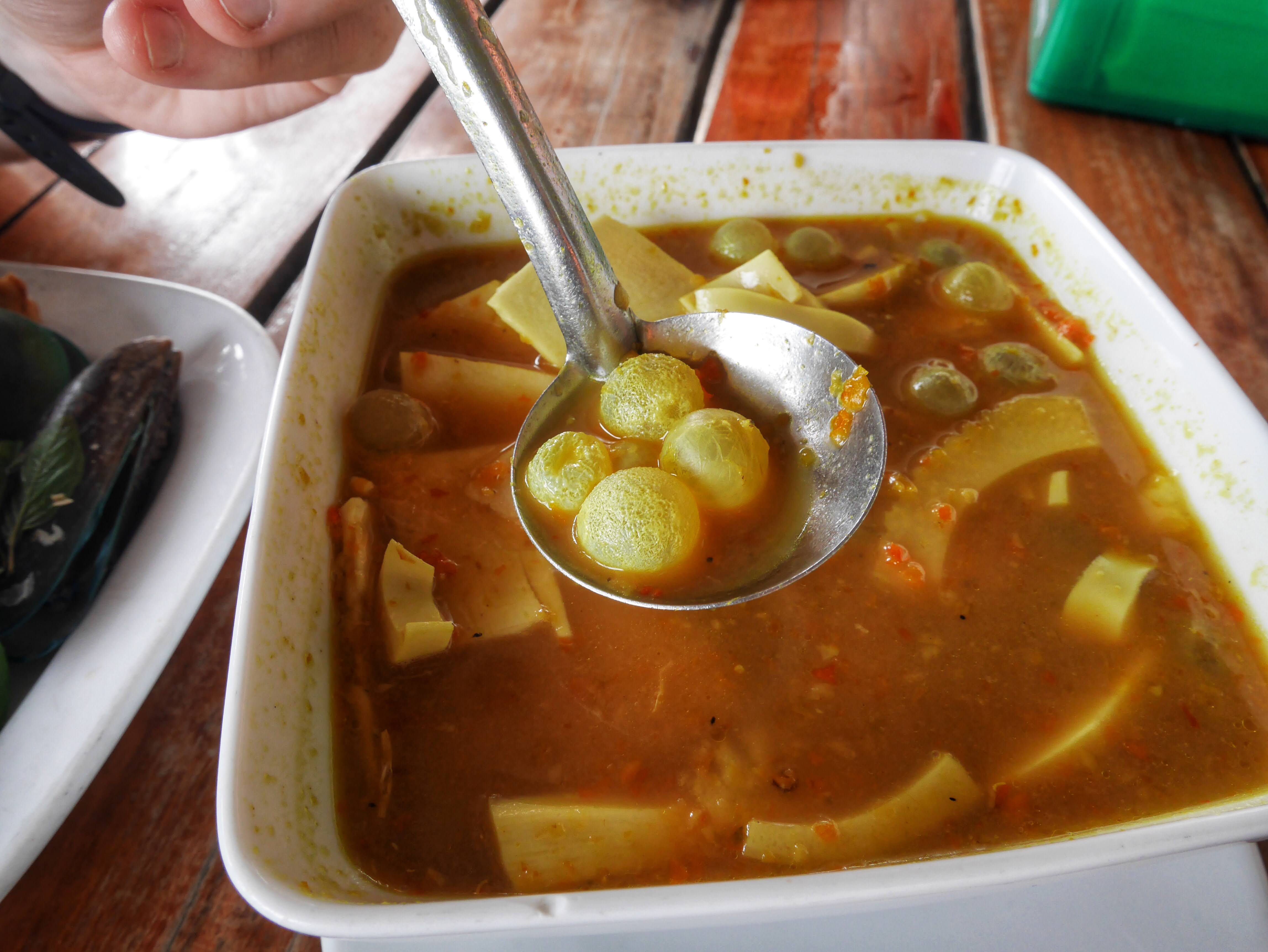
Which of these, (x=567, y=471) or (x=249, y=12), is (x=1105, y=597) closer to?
(x=567, y=471)

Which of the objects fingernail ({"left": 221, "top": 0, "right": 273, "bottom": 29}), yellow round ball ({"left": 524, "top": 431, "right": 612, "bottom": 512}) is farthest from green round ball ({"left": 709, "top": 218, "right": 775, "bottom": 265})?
fingernail ({"left": 221, "top": 0, "right": 273, "bottom": 29})

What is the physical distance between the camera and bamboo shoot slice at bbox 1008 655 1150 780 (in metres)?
0.89

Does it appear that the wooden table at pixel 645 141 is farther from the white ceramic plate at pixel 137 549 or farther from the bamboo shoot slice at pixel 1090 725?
the bamboo shoot slice at pixel 1090 725

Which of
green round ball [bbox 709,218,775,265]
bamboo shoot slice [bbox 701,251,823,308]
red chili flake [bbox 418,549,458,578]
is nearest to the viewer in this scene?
red chili flake [bbox 418,549,458,578]

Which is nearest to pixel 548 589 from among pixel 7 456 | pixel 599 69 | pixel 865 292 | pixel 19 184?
pixel 865 292

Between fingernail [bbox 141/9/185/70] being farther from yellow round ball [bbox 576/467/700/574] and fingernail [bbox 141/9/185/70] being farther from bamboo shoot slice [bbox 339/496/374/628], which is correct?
yellow round ball [bbox 576/467/700/574]

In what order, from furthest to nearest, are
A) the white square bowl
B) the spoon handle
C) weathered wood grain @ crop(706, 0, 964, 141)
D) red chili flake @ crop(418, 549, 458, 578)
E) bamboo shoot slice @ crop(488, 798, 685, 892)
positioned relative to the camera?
weathered wood grain @ crop(706, 0, 964, 141)
red chili flake @ crop(418, 549, 458, 578)
the spoon handle
bamboo shoot slice @ crop(488, 798, 685, 892)
the white square bowl

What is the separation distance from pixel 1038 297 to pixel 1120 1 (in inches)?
33.7

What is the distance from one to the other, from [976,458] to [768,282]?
0.42 m

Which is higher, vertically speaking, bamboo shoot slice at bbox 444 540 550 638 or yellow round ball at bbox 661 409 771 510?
yellow round ball at bbox 661 409 771 510

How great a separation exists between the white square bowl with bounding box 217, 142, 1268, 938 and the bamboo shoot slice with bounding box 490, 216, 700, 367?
0.15 metres

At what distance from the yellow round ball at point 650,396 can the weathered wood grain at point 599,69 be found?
3.01 feet

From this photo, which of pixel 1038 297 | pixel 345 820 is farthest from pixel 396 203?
pixel 1038 297

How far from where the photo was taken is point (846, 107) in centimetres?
194
